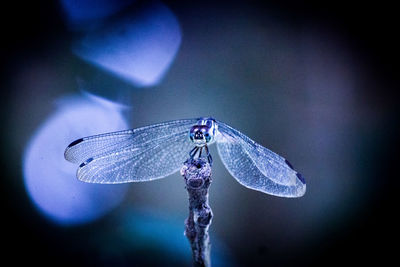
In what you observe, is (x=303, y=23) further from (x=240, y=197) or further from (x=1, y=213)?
(x=1, y=213)

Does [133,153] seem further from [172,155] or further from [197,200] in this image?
[197,200]

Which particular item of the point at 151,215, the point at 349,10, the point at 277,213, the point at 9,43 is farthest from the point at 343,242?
the point at 9,43

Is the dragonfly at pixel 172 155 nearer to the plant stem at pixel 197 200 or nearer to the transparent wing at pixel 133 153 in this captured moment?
the transparent wing at pixel 133 153

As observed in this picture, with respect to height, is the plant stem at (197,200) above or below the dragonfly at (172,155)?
below

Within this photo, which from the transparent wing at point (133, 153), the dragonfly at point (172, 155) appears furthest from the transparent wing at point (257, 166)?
the transparent wing at point (133, 153)

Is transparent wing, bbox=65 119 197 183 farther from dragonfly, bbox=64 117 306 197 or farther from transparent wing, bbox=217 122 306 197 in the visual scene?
transparent wing, bbox=217 122 306 197

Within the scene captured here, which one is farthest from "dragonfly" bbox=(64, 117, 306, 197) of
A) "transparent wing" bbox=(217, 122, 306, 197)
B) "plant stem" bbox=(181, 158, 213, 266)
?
"plant stem" bbox=(181, 158, 213, 266)
